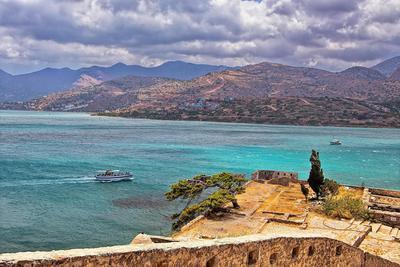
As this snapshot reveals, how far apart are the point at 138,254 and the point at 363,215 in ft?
83.4

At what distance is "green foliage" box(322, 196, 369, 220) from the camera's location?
30391 millimetres

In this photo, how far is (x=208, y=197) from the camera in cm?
3362

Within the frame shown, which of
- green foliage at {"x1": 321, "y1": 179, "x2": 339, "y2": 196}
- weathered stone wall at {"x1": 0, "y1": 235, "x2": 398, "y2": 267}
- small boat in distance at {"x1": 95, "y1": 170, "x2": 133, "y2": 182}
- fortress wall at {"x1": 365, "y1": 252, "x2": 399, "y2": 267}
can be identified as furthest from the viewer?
small boat in distance at {"x1": 95, "y1": 170, "x2": 133, "y2": 182}

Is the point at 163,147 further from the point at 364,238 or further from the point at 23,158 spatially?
the point at 364,238

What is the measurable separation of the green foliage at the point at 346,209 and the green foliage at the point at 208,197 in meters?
6.64

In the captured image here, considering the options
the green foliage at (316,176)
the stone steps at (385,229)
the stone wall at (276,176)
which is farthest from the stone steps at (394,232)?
the stone wall at (276,176)

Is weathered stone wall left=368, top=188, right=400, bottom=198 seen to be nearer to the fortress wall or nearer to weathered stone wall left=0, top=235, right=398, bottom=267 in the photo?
the fortress wall

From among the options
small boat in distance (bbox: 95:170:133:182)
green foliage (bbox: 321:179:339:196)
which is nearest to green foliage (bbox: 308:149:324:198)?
green foliage (bbox: 321:179:339:196)

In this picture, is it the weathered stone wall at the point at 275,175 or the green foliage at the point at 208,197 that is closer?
the green foliage at the point at 208,197

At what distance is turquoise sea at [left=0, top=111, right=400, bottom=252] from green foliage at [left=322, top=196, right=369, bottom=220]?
12131mm

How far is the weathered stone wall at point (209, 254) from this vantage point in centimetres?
720

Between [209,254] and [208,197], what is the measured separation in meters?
24.5

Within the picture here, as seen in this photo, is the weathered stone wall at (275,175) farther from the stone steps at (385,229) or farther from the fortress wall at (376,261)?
the fortress wall at (376,261)

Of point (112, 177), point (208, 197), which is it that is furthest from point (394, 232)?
point (112, 177)
